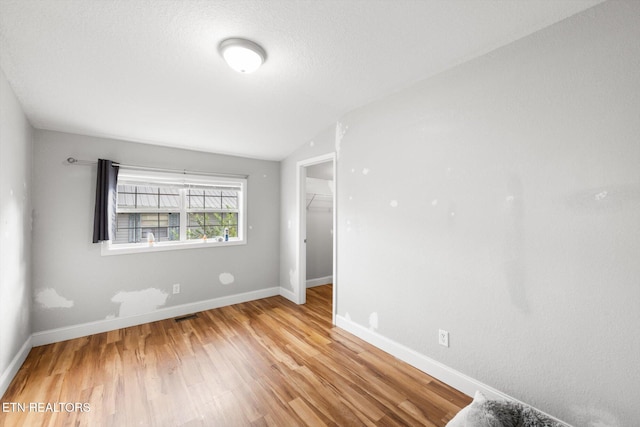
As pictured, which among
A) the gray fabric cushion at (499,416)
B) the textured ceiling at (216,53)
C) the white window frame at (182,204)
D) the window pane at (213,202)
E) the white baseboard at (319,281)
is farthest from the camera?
the white baseboard at (319,281)

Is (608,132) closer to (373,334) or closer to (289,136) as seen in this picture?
(373,334)

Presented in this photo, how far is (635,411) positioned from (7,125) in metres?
4.28

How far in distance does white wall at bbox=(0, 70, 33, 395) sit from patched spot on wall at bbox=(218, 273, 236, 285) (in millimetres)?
1859

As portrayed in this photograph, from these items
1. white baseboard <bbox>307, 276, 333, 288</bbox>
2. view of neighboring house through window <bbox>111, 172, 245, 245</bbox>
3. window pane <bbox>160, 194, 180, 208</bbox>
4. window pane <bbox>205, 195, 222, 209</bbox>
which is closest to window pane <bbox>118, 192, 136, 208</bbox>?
view of neighboring house through window <bbox>111, 172, 245, 245</bbox>

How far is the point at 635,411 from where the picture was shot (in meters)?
1.33

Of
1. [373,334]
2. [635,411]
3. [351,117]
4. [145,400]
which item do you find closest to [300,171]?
[351,117]

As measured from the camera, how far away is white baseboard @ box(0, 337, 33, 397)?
6.33 ft

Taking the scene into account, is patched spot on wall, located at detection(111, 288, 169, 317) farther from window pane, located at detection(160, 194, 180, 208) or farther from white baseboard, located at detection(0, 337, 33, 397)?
window pane, located at detection(160, 194, 180, 208)

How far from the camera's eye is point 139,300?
3180 mm

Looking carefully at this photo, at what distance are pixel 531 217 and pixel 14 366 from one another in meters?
4.00

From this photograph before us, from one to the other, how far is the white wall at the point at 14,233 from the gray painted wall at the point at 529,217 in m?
2.99

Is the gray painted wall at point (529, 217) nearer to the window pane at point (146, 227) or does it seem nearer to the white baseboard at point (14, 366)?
the window pane at point (146, 227)

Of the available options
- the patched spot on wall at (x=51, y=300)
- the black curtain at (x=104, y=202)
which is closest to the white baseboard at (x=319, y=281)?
the black curtain at (x=104, y=202)

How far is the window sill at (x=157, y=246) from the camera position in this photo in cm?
300
